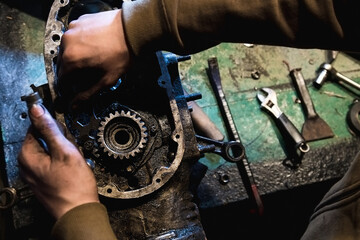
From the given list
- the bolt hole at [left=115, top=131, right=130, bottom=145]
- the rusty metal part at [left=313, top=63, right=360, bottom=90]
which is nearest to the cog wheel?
the bolt hole at [left=115, top=131, right=130, bottom=145]

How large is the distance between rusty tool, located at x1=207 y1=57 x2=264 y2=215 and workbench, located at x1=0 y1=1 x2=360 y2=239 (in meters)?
0.03

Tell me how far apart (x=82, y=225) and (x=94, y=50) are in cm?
56

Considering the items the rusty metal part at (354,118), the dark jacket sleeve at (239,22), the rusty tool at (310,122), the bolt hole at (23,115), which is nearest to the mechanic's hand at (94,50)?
the dark jacket sleeve at (239,22)

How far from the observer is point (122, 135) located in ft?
4.80

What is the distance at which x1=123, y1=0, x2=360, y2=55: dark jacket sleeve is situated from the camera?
3.50ft

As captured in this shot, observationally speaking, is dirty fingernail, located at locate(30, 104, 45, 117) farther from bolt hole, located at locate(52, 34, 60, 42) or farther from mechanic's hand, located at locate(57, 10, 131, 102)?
bolt hole, located at locate(52, 34, 60, 42)

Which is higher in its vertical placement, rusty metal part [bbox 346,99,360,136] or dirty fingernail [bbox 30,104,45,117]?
dirty fingernail [bbox 30,104,45,117]

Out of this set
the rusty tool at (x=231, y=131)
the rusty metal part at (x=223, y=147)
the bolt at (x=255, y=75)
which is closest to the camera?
the rusty metal part at (x=223, y=147)

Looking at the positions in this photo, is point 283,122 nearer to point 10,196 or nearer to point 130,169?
point 130,169

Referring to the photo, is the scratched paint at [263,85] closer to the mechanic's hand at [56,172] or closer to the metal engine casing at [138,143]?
the metal engine casing at [138,143]

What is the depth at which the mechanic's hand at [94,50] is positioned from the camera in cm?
113

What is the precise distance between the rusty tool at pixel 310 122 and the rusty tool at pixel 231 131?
1.53ft

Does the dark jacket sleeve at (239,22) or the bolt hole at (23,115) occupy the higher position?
the dark jacket sleeve at (239,22)

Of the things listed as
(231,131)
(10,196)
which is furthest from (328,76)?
(10,196)
